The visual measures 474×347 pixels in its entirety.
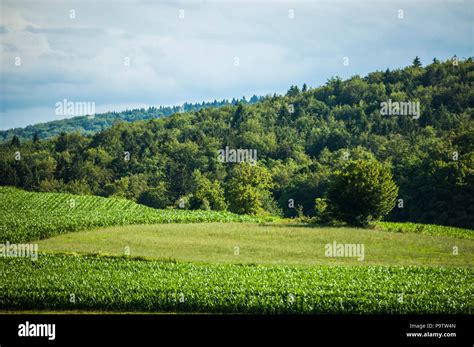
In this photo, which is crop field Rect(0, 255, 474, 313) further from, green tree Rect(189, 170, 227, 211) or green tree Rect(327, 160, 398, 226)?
green tree Rect(189, 170, 227, 211)

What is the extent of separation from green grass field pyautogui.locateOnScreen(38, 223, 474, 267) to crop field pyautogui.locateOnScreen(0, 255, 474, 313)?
2796mm

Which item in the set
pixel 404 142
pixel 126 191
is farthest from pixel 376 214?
pixel 126 191

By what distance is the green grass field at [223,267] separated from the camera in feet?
74.6

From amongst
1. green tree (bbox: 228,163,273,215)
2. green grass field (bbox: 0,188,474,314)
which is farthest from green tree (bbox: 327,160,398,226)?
green tree (bbox: 228,163,273,215)

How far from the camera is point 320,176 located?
60.9 m

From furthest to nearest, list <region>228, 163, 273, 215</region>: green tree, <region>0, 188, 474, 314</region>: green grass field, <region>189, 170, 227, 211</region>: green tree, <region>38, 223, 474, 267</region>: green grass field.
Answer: <region>228, 163, 273, 215</region>: green tree < <region>189, 170, 227, 211</region>: green tree < <region>38, 223, 474, 267</region>: green grass field < <region>0, 188, 474, 314</region>: green grass field

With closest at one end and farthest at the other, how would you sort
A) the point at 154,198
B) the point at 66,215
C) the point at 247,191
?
the point at 66,215 → the point at 247,191 → the point at 154,198

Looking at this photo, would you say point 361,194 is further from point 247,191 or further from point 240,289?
point 240,289

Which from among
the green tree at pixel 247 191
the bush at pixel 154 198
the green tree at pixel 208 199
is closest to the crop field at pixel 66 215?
the green tree at pixel 208 199

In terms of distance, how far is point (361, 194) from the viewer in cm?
3959

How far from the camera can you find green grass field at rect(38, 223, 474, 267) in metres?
30.4

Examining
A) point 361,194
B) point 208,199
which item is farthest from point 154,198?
point 361,194

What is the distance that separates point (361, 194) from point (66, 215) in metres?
20.4

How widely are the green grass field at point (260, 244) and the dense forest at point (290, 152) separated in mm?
14557
